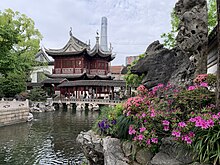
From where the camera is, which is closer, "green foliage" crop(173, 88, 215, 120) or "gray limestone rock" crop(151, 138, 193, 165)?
"gray limestone rock" crop(151, 138, 193, 165)

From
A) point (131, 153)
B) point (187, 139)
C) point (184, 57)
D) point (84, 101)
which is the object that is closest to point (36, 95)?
point (84, 101)

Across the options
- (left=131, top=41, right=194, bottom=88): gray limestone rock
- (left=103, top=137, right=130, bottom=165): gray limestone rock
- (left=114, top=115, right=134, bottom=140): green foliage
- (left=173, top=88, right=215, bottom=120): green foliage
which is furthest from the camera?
(left=131, top=41, right=194, bottom=88): gray limestone rock

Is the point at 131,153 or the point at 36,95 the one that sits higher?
the point at 36,95

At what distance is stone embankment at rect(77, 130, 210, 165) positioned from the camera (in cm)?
313

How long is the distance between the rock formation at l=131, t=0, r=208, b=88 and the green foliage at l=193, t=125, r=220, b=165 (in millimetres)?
2699

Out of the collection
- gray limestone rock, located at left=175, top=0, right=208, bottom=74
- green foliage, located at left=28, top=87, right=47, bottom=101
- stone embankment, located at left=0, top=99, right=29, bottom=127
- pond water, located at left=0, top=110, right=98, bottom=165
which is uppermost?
gray limestone rock, located at left=175, top=0, right=208, bottom=74

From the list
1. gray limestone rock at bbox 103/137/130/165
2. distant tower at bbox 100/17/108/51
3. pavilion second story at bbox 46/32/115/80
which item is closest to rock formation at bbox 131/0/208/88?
gray limestone rock at bbox 103/137/130/165

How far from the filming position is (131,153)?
12.4 feet

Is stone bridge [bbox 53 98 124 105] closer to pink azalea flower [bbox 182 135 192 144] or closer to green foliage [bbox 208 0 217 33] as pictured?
green foliage [bbox 208 0 217 33]

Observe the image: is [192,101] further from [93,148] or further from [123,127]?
[93,148]

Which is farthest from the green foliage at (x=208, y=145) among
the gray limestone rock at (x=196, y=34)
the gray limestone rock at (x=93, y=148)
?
the gray limestone rock at (x=196, y=34)

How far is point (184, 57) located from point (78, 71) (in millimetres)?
27217

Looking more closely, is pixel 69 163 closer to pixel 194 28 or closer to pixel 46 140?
pixel 46 140

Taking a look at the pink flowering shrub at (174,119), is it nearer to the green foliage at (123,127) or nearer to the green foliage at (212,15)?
the green foliage at (123,127)
